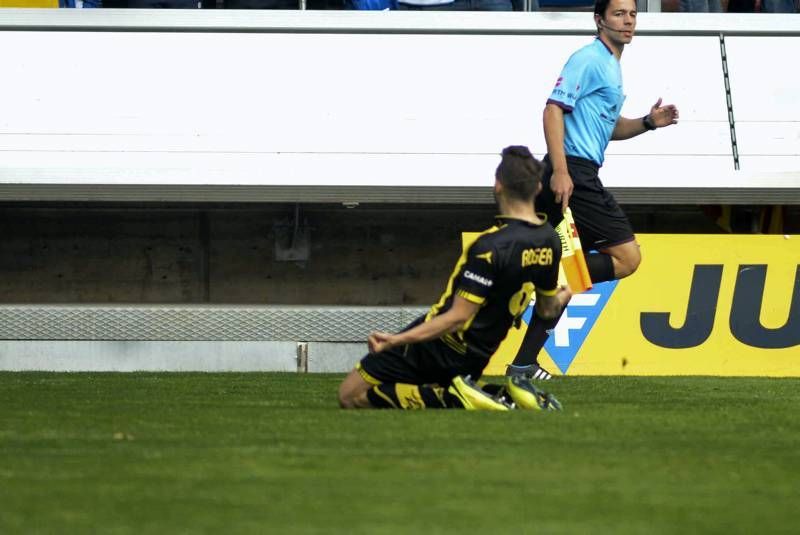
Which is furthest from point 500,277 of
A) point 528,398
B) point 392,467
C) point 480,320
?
point 392,467

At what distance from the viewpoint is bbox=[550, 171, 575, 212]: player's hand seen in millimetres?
7648

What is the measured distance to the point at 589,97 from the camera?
805 cm

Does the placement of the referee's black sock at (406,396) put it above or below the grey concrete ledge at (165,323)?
above

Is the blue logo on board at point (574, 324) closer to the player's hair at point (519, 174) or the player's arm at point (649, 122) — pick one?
the player's arm at point (649, 122)

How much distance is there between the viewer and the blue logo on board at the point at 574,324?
32.4 feet

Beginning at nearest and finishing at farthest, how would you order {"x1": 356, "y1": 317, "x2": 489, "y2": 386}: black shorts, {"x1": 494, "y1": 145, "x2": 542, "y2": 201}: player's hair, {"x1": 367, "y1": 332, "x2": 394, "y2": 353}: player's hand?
1. {"x1": 367, "y1": 332, "x2": 394, "y2": 353}: player's hand
2. {"x1": 494, "y1": 145, "x2": 542, "y2": 201}: player's hair
3. {"x1": 356, "y1": 317, "x2": 489, "y2": 386}: black shorts

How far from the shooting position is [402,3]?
12.9 m

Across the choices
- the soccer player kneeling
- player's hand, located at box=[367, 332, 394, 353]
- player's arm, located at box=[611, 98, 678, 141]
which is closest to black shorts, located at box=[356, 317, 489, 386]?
the soccer player kneeling

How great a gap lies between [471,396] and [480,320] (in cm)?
33

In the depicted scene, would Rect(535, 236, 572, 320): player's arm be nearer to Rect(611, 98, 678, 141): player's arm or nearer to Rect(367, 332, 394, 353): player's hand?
Rect(367, 332, 394, 353): player's hand

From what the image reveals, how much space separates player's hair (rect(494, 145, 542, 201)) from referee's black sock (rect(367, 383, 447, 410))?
2.89ft

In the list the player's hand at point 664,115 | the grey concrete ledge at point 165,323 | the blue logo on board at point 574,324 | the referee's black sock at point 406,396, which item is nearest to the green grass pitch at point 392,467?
the referee's black sock at point 406,396

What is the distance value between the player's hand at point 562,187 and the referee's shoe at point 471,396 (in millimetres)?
1557

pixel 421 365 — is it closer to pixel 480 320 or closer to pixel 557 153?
pixel 480 320
